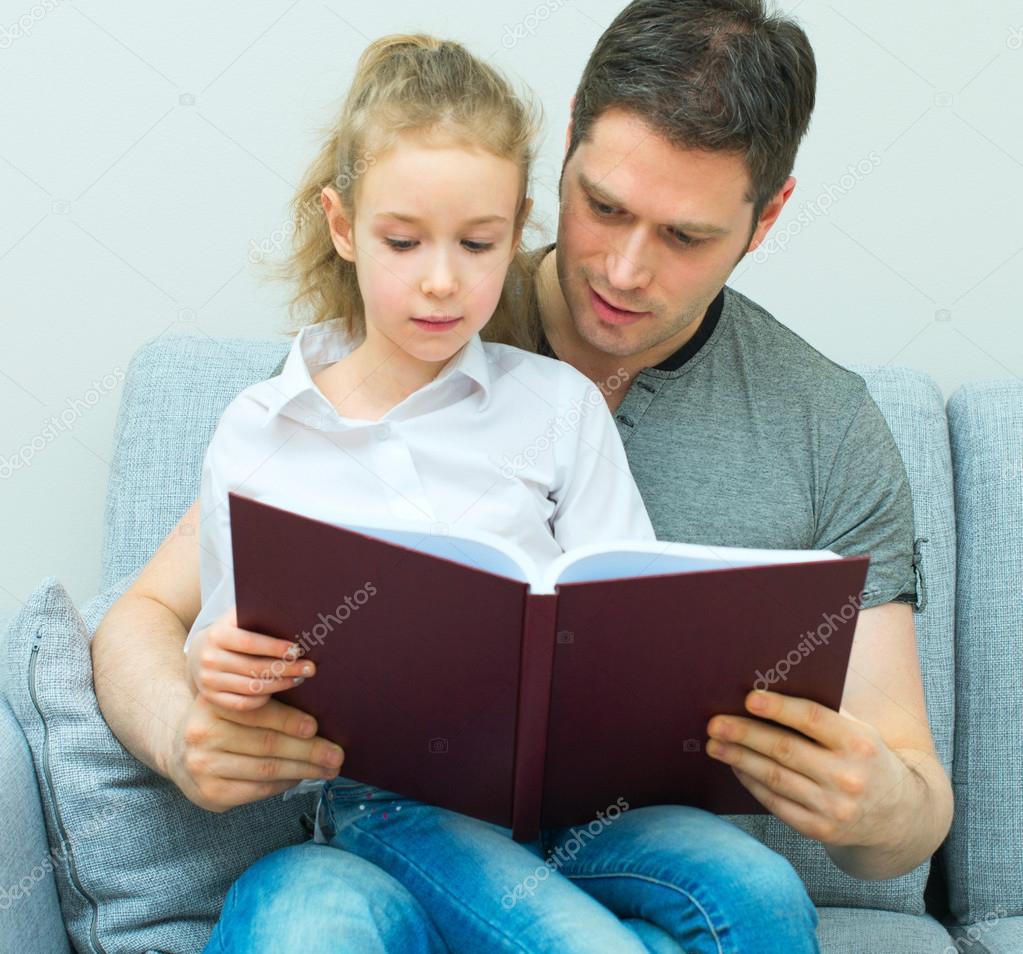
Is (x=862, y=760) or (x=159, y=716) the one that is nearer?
(x=862, y=760)

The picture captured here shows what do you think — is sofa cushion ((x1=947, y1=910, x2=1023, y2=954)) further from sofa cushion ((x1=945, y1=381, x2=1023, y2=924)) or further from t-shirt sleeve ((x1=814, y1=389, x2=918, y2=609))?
t-shirt sleeve ((x1=814, y1=389, x2=918, y2=609))

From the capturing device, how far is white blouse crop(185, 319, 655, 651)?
136 centimetres

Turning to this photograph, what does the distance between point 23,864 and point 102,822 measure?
0.10 meters

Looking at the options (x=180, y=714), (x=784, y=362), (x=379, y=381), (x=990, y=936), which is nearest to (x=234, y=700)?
(x=180, y=714)

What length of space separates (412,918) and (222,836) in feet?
1.13

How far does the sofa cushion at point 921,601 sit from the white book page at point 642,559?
0.58 m

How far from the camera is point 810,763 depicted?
1.20 m

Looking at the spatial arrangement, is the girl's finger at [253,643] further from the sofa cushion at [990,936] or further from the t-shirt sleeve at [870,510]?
the sofa cushion at [990,936]

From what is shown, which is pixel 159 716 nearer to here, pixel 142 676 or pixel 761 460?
pixel 142 676

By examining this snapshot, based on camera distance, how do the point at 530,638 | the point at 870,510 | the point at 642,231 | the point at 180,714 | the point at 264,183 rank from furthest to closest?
the point at 264,183 → the point at 870,510 → the point at 642,231 → the point at 180,714 → the point at 530,638

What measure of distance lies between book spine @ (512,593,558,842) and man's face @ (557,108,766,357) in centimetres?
53

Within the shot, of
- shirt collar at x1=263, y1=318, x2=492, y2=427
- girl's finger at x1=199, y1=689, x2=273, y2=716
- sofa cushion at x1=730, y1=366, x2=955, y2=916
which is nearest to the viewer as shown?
girl's finger at x1=199, y1=689, x2=273, y2=716

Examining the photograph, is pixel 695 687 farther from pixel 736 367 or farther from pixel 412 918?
pixel 736 367

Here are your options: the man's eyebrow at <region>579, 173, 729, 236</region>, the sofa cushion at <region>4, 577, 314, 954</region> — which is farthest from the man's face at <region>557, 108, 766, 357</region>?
the sofa cushion at <region>4, 577, 314, 954</region>
